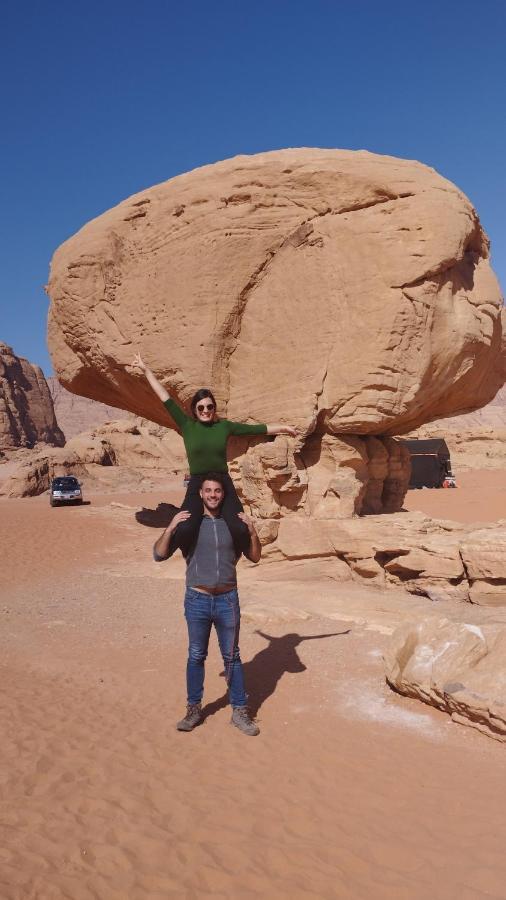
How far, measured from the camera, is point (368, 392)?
8.88 m

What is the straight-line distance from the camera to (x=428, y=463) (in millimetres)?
27219

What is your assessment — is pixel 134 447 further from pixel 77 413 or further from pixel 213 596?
pixel 77 413

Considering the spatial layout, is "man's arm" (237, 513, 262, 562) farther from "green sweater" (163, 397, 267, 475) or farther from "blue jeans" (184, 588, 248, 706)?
"green sweater" (163, 397, 267, 475)

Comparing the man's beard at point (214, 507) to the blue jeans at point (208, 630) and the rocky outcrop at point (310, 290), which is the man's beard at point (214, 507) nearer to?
the blue jeans at point (208, 630)

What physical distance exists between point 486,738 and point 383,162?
8216mm

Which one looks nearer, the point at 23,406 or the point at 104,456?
the point at 104,456

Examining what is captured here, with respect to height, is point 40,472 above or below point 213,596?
below

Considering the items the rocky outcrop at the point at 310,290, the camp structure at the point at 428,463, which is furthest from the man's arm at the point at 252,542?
the camp structure at the point at 428,463

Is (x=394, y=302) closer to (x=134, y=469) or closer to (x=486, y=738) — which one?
(x=486, y=738)

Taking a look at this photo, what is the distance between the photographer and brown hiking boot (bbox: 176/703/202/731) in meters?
4.23

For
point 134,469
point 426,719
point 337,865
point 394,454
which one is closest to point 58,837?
point 337,865

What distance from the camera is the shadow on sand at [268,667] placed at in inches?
190

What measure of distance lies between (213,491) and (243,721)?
169 cm

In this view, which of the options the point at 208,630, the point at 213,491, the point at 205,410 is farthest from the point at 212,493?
the point at 208,630
